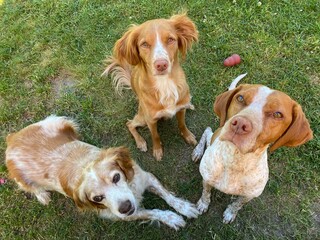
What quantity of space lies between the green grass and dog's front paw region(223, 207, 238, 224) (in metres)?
0.09

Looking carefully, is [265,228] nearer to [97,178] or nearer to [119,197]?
[119,197]

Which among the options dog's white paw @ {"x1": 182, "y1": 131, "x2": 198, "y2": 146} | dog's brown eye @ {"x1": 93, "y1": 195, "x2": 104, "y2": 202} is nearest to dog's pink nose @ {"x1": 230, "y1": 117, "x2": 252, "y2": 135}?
dog's brown eye @ {"x1": 93, "y1": 195, "x2": 104, "y2": 202}

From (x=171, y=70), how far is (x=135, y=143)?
4.45ft

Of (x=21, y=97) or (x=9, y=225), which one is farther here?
(x=21, y=97)

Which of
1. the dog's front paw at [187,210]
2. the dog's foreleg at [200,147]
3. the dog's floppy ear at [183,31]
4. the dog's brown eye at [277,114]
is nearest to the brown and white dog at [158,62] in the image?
the dog's floppy ear at [183,31]

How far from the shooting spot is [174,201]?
412 cm

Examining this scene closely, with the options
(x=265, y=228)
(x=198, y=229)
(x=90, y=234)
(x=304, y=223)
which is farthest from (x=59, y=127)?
(x=304, y=223)

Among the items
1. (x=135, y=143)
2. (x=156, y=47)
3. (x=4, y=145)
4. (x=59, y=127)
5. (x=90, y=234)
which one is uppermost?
(x=156, y=47)

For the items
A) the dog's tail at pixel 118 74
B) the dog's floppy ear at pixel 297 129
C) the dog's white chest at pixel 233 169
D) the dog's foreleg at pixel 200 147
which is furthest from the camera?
the dog's tail at pixel 118 74

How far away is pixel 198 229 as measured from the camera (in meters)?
4.09

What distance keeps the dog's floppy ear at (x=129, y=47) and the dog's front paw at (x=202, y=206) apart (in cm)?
174

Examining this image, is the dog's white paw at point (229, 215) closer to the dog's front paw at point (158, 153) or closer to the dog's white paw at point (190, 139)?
the dog's white paw at point (190, 139)

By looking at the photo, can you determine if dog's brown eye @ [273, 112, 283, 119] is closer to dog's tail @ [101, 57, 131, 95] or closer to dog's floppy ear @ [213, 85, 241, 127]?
dog's floppy ear @ [213, 85, 241, 127]

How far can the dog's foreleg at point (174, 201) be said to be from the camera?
4.09 meters
